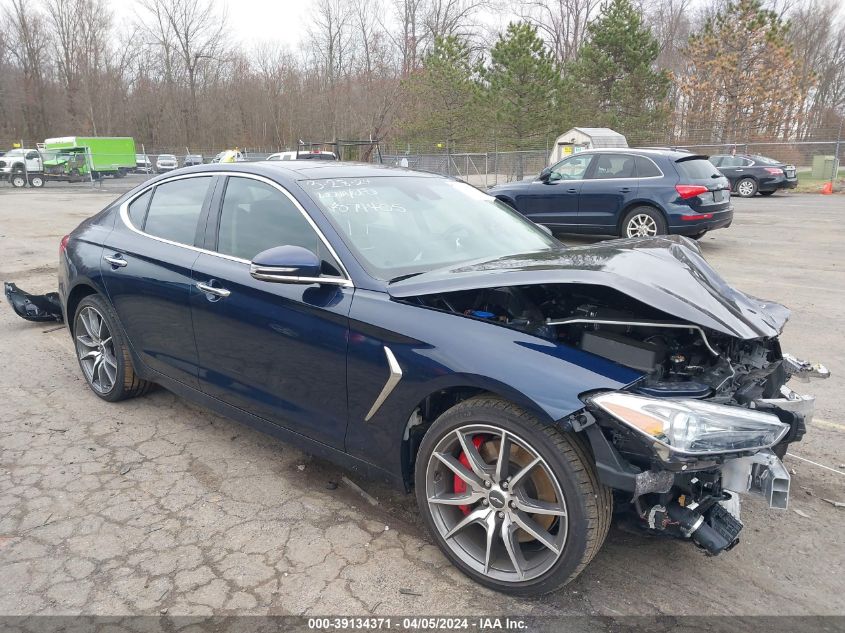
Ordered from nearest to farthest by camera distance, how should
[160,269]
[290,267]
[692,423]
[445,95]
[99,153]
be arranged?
[692,423] < [290,267] < [160,269] < [99,153] < [445,95]

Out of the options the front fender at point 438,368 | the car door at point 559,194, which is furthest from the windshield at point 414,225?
the car door at point 559,194

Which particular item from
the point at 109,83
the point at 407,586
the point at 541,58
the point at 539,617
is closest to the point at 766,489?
the point at 539,617

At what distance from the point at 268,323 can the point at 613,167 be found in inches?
358

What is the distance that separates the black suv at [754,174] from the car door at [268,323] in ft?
73.4

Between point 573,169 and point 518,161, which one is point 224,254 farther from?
point 518,161

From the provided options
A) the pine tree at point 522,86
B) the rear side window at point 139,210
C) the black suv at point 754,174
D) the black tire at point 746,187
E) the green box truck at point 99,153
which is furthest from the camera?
the green box truck at point 99,153

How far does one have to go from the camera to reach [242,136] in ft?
171

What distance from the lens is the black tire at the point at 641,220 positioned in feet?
33.3

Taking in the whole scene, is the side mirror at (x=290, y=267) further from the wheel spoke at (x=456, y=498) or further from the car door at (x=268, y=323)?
the wheel spoke at (x=456, y=498)

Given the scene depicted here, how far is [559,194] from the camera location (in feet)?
36.6

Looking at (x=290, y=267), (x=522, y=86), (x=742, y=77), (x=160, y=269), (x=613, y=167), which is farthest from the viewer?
(x=742, y=77)

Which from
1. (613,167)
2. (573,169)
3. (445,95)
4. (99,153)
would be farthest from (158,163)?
(613,167)

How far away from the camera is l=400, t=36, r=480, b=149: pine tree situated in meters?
37.9

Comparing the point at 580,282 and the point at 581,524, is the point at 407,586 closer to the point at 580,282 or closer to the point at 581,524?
the point at 581,524
